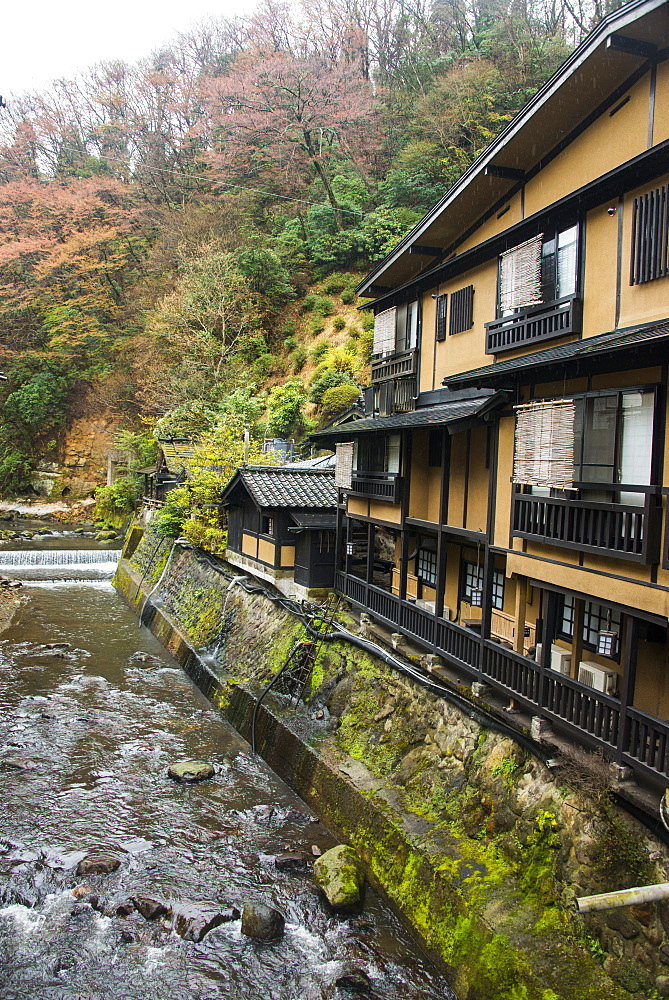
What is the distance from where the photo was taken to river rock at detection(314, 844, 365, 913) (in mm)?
10320

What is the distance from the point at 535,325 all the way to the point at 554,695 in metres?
6.44

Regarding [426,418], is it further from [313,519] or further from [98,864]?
[98,864]

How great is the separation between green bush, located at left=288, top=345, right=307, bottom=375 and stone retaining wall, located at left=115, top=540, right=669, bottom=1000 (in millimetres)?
27155

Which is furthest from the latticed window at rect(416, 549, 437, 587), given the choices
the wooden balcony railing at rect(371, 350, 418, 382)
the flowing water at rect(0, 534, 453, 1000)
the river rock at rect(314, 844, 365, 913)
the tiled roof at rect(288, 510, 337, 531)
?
the river rock at rect(314, 844, 365, 913)

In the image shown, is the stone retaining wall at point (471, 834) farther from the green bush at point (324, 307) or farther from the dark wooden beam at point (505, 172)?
the green bush at point (324, 307)

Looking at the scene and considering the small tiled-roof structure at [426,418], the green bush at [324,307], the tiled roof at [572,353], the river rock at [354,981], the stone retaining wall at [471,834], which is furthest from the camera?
the green bush at [324,307]

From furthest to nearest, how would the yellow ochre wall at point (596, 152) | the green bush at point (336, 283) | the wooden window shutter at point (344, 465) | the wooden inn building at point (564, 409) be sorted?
the green bush at point (336, 283) → the wooden window shutter at point (344, 465) → the yellow ochre wall at point (596, 152) → the wooden inn building at point (564, 409)

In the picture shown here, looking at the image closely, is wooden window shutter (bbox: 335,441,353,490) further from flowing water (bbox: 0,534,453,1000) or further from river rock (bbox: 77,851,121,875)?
river rock (bbox: 77,851,121,875)

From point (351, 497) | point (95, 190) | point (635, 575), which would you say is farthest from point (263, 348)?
point (635, 575)

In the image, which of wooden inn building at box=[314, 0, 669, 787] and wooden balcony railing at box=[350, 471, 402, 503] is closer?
wooden inn building at box=[314, 0, 669, 787]

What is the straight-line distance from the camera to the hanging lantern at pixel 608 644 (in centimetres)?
978

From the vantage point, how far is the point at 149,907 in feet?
34.2

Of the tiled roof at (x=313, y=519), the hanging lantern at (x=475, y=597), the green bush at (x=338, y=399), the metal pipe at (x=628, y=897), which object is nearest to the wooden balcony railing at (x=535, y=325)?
the hanging lantern at (x=475, y=597)

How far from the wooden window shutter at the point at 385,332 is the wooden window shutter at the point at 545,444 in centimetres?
755
